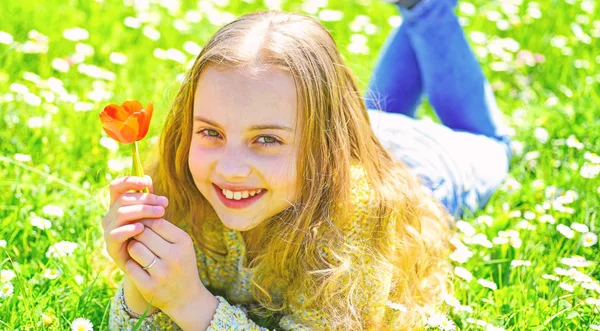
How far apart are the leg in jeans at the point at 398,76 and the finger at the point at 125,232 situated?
115 cm

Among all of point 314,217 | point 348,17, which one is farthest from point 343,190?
point 348,17

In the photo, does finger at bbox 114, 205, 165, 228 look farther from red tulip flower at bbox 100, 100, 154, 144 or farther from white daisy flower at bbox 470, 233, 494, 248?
white daisy flower at bbox 470, 233, 494, 248

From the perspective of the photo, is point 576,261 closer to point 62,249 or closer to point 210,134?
point 210,134

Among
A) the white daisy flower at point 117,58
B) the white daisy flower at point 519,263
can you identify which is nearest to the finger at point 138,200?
the white daisy flower at point 519,263

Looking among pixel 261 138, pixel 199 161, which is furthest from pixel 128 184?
pixel 261 138

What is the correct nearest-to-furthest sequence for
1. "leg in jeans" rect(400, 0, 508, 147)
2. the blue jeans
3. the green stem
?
the green stem < the blue jeans < "leg in jeans" rect(400, 0, 508, 147)

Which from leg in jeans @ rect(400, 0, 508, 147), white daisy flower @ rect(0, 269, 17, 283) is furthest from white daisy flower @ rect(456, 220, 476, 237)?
white daisy flower @ rect(0, 269, 17, 283)

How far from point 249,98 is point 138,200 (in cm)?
26

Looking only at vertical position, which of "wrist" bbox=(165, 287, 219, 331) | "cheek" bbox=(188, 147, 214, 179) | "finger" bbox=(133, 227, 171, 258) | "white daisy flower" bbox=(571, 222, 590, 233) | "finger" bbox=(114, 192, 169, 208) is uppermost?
"cheek" bbox=(188, 147, 214, 179)

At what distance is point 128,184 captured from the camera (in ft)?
4.71

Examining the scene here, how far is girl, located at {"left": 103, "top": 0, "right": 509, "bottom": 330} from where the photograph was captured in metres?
1.44

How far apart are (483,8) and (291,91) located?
2.09 metres

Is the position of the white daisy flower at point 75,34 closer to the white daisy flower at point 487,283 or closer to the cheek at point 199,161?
the cheek at point 199,161

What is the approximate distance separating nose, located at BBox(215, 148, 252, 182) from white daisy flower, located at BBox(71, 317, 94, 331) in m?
0.39
